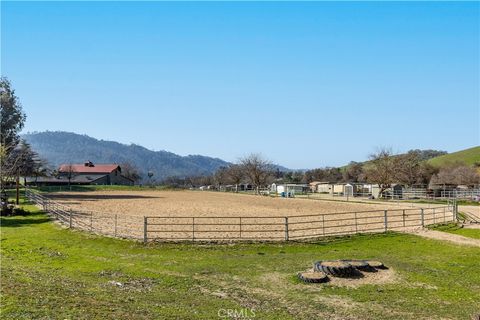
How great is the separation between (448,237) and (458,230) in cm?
330

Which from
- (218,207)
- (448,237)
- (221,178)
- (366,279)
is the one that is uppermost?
(221,178)

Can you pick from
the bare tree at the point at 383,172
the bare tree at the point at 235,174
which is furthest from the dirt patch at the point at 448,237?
the bare tree at the point at 235,174

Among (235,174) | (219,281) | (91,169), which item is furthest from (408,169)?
(91,169)

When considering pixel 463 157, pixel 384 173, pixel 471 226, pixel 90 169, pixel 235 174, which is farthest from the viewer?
pixel 90 169

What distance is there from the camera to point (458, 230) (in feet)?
87.1

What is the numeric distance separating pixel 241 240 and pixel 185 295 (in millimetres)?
9435

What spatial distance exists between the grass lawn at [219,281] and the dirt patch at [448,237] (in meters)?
1.42

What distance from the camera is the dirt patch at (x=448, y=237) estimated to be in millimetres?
22281

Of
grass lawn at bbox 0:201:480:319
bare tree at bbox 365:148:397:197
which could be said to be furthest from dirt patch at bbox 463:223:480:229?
bare tree at bbox 365:148:397:197

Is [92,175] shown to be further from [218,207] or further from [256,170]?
[218,207]

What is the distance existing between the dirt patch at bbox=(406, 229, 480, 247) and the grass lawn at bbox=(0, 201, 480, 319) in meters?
1.42

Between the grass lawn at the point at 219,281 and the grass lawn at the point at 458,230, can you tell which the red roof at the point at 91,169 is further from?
the grass lawn at the point at 458,230

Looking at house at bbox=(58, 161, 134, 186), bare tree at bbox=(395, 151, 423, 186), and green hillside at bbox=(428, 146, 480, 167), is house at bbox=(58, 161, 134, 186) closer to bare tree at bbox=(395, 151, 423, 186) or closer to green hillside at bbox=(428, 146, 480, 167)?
bare tree at bbox=(395, 151, 423, 186)

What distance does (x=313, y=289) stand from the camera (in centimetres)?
1368
